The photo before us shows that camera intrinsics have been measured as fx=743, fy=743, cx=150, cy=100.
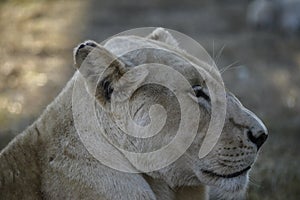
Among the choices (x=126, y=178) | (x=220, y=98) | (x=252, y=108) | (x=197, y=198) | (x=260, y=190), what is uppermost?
(x=220, y=98)

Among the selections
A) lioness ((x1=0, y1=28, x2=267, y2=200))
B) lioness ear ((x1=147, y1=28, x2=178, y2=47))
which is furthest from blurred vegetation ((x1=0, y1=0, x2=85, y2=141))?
lioness ((x1=0, y1=28, x2=267, y2=200))

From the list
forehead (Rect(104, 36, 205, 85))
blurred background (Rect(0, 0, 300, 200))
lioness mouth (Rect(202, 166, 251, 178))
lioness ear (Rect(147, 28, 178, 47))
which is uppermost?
forehead (Rect(104, 36, 205, 85))

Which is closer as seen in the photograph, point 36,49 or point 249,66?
point 249,66

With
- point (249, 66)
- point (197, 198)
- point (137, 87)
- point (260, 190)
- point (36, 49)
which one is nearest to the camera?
point (137, 87)

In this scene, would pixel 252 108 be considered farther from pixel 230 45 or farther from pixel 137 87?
pixel 137 87

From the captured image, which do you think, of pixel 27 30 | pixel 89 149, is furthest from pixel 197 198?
pixel 27 30

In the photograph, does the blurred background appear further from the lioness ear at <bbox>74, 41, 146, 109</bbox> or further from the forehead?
the lioness ear at <bbox>74, 41, 146, 109</bbox>

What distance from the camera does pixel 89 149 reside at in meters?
3.28

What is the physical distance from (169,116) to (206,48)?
247 inches

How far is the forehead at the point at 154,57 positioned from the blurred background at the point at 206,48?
1481 millimetres

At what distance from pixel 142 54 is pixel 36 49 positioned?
21.0ft

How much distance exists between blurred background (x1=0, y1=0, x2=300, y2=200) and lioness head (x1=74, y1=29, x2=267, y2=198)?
1.49 m

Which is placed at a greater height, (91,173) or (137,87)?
(137,87)

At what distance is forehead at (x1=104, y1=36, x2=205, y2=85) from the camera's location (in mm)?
3279
